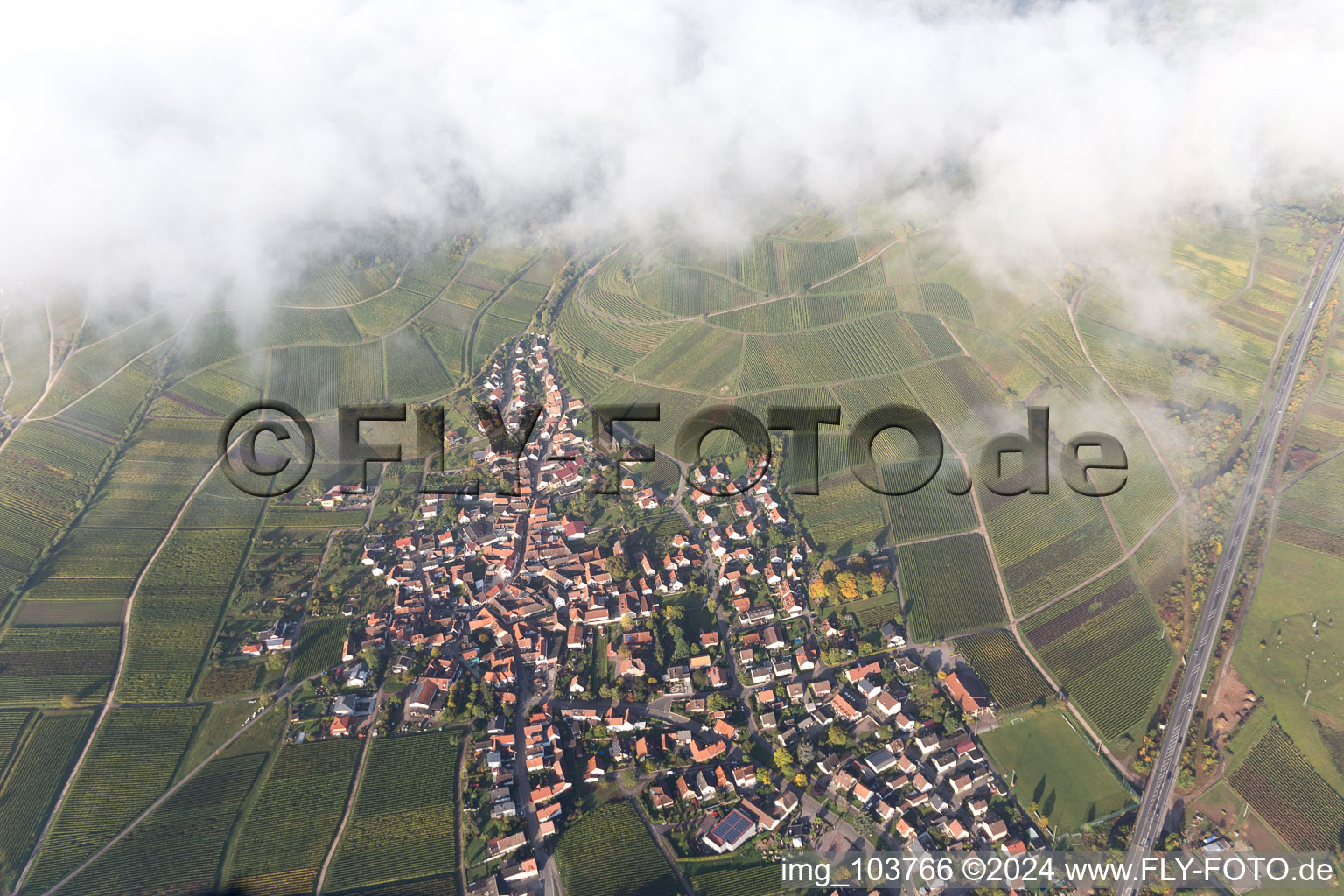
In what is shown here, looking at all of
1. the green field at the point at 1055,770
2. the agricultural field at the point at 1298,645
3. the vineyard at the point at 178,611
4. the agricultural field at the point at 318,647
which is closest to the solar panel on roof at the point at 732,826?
the green field at the point at 1055,770

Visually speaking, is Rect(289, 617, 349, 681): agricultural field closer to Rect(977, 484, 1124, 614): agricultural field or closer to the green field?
→ the green field

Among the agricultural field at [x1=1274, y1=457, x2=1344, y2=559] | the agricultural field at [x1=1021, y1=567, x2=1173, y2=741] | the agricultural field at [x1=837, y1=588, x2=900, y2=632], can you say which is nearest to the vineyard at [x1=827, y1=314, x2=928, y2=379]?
the agricultural field at [x1=837, y1=588, x2=900, y2=632]

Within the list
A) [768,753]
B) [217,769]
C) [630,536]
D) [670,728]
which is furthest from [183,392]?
[768,753]

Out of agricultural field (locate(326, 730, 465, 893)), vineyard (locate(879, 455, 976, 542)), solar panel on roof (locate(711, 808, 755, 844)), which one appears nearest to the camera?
agricultural field (locate(326, 730, 465, 893))

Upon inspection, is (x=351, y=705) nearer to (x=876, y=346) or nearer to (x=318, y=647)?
(x=318, y=647)

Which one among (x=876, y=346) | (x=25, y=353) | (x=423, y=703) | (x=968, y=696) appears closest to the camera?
(x=968, y=696)

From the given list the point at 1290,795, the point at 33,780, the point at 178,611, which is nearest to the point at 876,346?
the point at 1290,795
